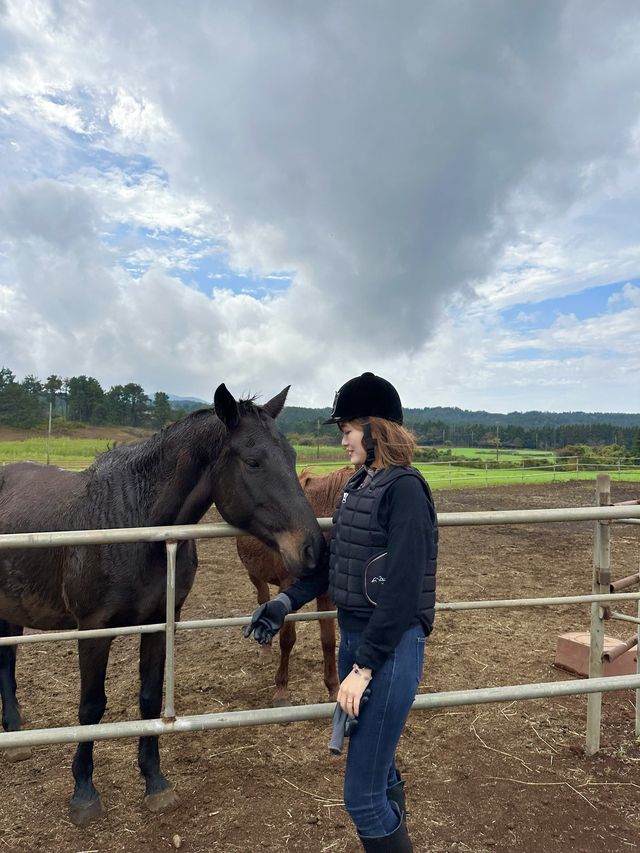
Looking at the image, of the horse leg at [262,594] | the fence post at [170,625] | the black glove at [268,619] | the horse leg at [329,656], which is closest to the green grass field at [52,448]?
the horse leg at [262,594]

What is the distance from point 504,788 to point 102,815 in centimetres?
227

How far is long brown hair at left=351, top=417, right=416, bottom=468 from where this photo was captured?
1.81m

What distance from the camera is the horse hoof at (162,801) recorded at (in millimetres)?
2805

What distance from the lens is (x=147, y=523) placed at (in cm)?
282

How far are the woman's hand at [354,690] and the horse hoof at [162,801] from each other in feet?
6.36

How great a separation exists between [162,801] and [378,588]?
A: 220cm

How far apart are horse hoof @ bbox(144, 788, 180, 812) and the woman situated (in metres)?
1.58

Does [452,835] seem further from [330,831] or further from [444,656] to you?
[444,656]

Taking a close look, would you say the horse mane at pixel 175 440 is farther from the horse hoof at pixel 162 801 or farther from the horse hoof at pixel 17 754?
the horse hoof at pixel 17 754

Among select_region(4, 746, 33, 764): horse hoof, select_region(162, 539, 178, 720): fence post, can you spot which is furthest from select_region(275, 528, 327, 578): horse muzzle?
select_region(4, 746, 33, 764): horse hoof

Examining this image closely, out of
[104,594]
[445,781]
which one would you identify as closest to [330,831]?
[445,781]

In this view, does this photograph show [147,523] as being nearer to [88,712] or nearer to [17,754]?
[88,712]

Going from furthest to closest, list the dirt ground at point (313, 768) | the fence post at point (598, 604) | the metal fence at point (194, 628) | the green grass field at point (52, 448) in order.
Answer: the green grass field at point (52, 448)
the fence post at point (598, 604)
the dirt ground at point (313, 768)
the metal fence at point (194, 628)

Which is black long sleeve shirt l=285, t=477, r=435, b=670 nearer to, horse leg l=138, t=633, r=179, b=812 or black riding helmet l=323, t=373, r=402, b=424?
black riding helmet l=323, t=373, r=402, b=424
